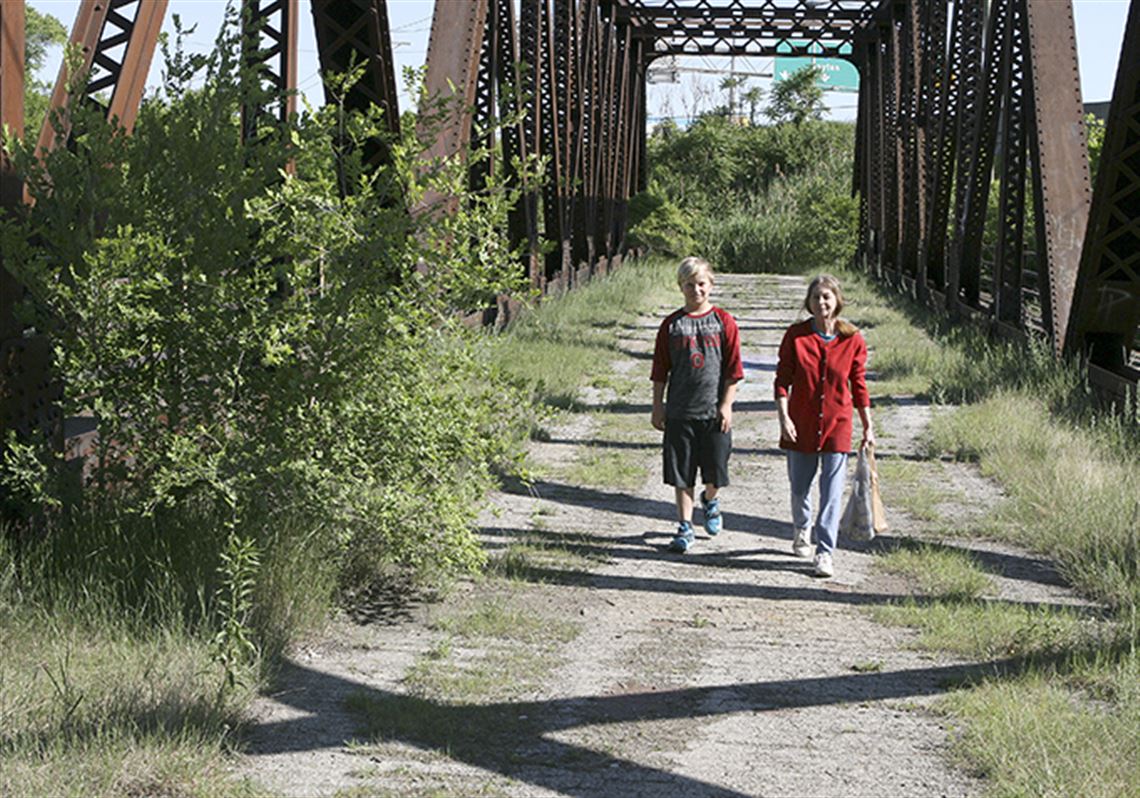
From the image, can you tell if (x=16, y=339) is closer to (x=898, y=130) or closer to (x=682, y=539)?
(x=682, y=539)

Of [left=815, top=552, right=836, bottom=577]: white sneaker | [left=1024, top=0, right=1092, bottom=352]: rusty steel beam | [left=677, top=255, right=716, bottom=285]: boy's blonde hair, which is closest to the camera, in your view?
[left=815, top=552, right=836, bottom=577]: white sneaker

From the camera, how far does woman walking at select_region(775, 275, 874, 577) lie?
6910 millimetres

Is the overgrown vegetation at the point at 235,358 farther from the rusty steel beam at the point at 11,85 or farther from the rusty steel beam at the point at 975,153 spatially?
the rusty steel beam at the point at 975,153

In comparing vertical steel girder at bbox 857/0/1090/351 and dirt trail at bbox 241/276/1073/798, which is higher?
vertical steel girder at bbox 857/0/1090/351

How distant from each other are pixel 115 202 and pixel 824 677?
311 centimetres

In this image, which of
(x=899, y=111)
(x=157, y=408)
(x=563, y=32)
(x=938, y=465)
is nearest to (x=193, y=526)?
(x=157, y=408)

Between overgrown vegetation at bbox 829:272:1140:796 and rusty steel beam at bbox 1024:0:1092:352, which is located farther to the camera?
rusty steel beam at bbox 1024:0:1092:352

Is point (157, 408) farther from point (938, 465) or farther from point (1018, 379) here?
point (1018, 379)

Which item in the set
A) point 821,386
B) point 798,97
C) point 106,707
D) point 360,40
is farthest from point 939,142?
point 798,97

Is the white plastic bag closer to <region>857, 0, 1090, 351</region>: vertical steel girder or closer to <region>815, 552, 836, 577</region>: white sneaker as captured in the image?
<region>815, 552, 836, 577</region>: white sneaker

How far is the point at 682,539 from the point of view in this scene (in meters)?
7.20

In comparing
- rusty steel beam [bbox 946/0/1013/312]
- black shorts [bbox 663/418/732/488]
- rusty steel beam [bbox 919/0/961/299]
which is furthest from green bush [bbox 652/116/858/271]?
black shorts [bbox 663/418/732/488]

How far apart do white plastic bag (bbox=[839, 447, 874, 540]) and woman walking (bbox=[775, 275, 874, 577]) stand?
0.20ft

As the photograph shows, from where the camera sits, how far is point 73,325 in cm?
557
